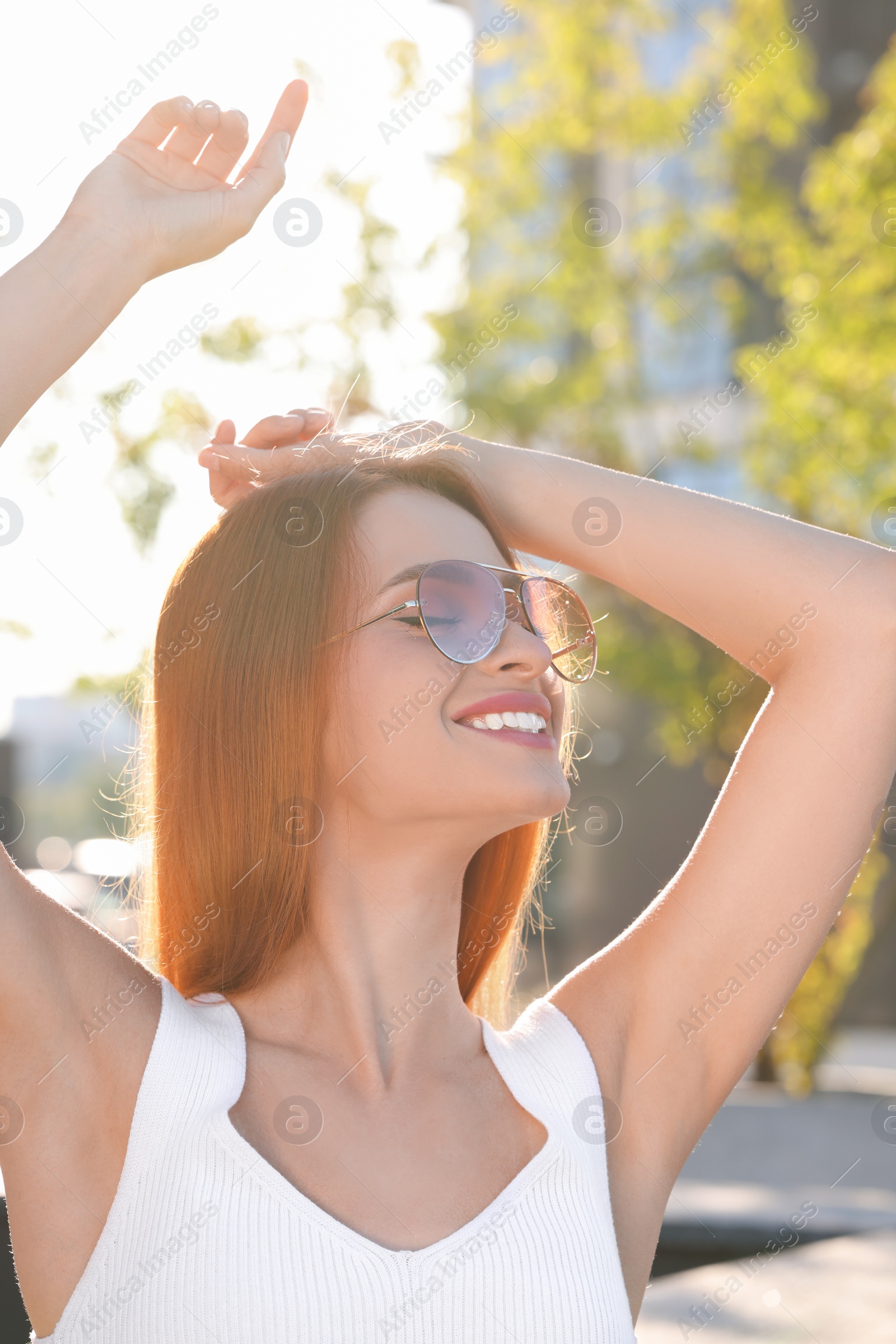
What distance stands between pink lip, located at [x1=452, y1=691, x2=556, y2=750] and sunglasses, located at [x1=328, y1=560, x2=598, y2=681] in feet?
0.24

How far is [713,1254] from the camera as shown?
5.16 meters

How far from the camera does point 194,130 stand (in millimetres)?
2014

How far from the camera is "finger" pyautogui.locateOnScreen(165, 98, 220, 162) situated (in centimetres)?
200

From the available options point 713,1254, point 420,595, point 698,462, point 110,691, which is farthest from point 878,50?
point 420,595

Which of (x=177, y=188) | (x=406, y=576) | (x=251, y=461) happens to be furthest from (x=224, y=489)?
(x=177, y=188)

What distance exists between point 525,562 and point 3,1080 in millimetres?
1406

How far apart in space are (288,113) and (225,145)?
0.63ft

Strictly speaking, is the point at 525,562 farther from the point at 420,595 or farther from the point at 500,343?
the point at 500,343

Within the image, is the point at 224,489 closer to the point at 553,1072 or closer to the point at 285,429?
the point at 285,429

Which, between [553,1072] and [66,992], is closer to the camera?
[66,992]

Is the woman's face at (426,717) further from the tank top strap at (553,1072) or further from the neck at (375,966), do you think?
the tank top strap at (553,1072)

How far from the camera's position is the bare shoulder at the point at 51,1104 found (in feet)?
5.57

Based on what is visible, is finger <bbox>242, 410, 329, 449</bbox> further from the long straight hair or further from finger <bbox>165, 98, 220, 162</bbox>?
finger <bbox>165, 98, 220, 162</bbox>

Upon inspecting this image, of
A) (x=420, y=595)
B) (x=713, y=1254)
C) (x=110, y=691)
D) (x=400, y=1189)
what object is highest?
(x=420, y=595)
